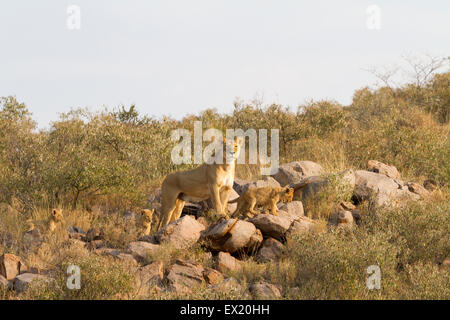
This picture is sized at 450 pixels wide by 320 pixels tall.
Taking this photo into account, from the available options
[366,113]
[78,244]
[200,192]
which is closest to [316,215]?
[200,192]

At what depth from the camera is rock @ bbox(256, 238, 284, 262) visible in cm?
1017

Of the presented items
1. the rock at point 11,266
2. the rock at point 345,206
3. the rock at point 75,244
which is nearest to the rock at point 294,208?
the rock at point 345,206

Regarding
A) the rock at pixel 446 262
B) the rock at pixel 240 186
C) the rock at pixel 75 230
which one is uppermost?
the rock at pixel 240 186

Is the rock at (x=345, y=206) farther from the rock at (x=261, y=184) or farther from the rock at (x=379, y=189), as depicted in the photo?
the rock at (x=261, y=184)

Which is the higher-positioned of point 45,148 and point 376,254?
point 45,148

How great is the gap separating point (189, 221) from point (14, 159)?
21.0 feet

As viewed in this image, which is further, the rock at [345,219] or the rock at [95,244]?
the rock at [345,219]

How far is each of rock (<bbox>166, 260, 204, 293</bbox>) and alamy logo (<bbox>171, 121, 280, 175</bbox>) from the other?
5749mm

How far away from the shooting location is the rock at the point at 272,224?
35.0 feet

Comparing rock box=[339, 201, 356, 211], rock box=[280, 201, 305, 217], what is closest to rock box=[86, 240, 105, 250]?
rock box=[280, 201, 305, 217]

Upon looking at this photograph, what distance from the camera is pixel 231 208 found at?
12.2 metres

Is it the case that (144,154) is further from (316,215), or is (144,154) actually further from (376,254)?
(376,254)

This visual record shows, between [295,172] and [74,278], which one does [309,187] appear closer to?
[295,172]

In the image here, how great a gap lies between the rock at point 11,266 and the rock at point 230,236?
3.30m
